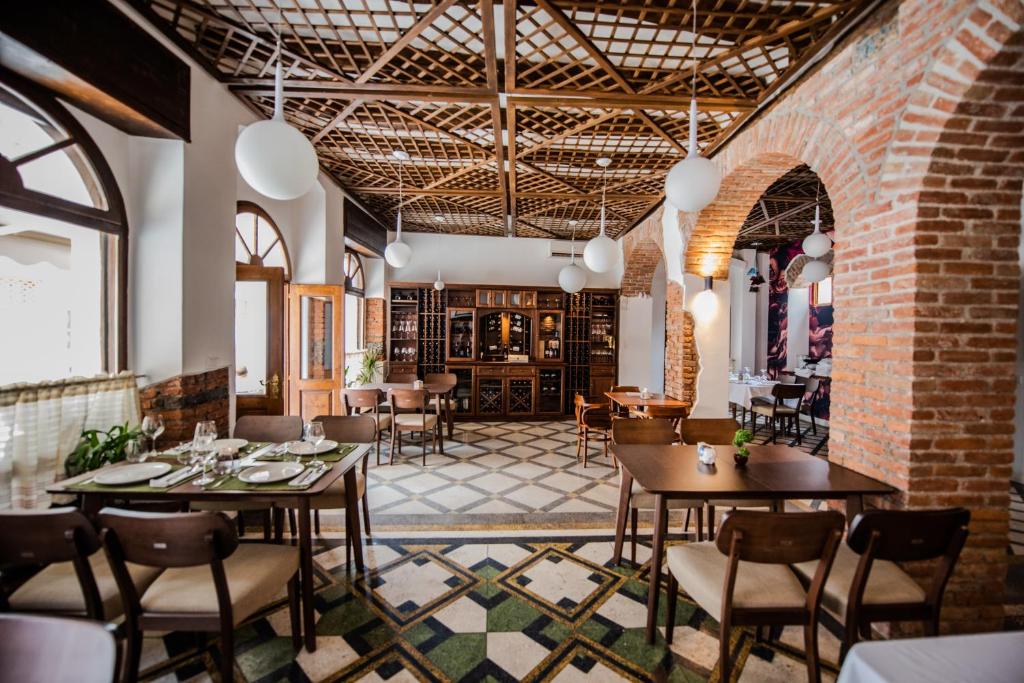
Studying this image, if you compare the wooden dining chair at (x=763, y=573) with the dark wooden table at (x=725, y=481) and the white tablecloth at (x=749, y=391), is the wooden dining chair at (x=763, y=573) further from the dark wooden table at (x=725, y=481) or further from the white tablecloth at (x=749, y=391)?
the white tablecloth at (x=749, y=391)

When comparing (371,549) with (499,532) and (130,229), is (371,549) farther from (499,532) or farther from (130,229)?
(130,229)

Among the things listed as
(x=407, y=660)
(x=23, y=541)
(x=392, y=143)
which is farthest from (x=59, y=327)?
(x=392, y=143)

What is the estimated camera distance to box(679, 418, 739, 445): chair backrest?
329cm

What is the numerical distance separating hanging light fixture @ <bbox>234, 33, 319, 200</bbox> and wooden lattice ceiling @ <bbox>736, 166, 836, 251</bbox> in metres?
4.30

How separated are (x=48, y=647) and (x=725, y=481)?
244cm

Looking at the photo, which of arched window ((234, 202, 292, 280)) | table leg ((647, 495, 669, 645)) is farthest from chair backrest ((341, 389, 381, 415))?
table leg ((647, 495, 669, 645))

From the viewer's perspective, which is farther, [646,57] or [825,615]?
[646,57]

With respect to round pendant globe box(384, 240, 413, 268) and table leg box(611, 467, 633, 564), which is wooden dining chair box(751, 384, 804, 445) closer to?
table leg box(611, 467, 633, 564)

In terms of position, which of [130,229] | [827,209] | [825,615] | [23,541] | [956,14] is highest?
[827,209]

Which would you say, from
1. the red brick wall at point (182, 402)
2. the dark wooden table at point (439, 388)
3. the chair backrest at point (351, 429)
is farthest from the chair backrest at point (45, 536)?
the dark wooden table at point (439, 388)

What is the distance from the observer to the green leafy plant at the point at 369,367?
6.71 metres

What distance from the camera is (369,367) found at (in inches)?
264

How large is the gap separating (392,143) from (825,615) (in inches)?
192

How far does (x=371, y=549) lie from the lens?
2994 mm
